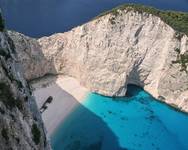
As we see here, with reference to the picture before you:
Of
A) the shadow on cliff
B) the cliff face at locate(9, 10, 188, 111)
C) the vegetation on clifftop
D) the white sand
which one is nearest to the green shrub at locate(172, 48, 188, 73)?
the cliff face at locate(9, 10, 188, 111)

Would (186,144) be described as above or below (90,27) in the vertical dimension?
below

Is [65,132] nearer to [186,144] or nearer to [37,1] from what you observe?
[186,144]

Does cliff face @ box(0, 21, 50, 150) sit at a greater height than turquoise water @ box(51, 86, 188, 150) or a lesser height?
greater

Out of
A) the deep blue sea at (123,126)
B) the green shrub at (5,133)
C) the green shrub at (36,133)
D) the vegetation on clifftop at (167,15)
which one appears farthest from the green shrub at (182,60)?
the green shrub at (5,133)

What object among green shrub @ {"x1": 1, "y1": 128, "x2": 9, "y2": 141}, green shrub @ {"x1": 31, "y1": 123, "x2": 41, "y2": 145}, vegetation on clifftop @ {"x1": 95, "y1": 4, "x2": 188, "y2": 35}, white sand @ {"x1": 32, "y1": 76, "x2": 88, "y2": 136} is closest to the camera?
green shrub @ {"x1": 1, "y1": 128, "x2": 9, "y2": 141}

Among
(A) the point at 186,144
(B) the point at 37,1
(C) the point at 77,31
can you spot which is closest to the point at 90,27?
(C) the point at 77,31

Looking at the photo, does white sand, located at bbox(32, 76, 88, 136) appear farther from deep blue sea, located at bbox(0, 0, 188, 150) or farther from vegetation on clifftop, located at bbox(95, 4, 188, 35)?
vegetation on clifftop, located at bbox(95, 4, 188, 35)

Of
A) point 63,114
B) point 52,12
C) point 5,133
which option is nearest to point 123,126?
point 63,114
